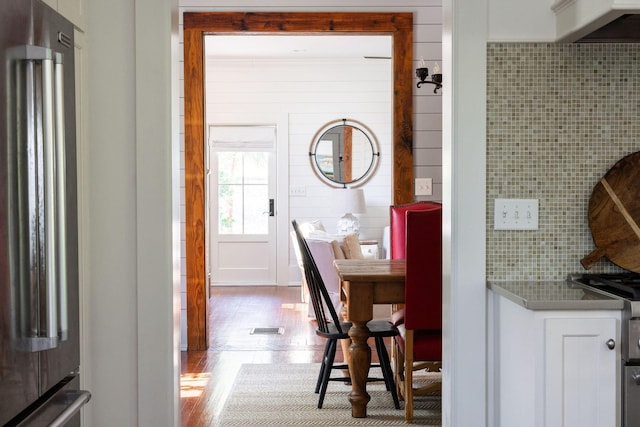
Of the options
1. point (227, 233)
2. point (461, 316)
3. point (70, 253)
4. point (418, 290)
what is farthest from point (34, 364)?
point (227, 233)

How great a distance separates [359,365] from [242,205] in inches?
222

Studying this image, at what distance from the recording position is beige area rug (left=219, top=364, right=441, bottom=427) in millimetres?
3631

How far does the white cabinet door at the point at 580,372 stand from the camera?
6.49 ft

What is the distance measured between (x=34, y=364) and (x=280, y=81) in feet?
24.9

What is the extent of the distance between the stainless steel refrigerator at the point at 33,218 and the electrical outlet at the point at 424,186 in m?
3.57

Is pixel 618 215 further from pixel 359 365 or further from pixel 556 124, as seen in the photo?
pixel 359 365

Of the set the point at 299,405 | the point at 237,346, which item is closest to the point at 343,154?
the point at 237,346

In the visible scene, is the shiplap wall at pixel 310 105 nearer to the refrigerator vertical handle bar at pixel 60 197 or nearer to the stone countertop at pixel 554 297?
the stone countertop at pixel 554 297

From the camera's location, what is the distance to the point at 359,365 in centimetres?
366

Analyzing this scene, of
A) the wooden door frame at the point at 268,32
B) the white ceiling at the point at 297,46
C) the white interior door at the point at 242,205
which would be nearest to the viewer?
the wooden door frame at the point at 268,32

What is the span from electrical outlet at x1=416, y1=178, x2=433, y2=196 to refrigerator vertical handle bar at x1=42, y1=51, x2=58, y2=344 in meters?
3.72

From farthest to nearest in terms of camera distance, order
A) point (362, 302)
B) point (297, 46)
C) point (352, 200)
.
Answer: point (352, 200) → point (297, 46) → point (362, 302)

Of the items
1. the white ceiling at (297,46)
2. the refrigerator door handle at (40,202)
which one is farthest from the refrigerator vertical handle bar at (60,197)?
the white ceiling at (297,46)

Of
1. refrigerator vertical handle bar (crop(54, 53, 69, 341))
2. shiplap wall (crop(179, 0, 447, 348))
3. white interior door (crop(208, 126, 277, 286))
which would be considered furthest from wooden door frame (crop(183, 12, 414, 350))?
white interior door (crop(208, 126, 277, 286))
